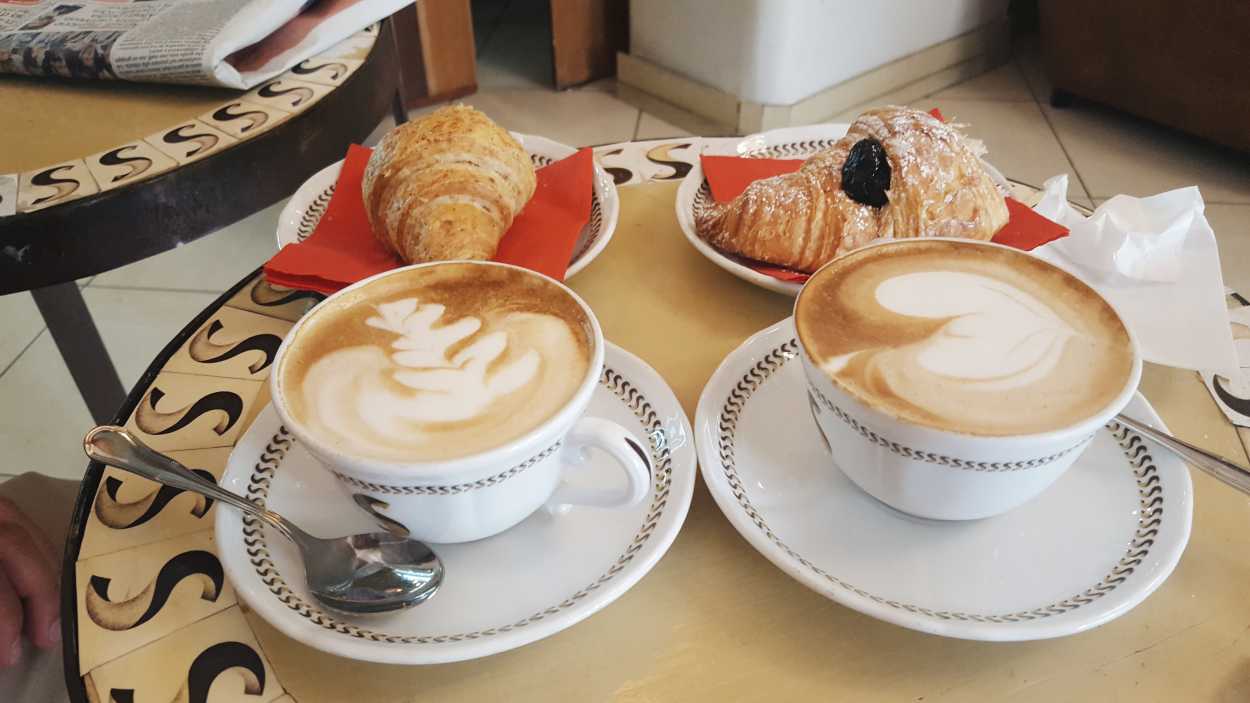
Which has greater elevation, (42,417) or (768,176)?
(768,176)

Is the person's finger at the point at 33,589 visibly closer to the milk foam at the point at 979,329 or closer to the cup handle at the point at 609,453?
the cup handle at the point at 609,453

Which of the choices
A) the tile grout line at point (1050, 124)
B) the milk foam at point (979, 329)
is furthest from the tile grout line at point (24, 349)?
the tile grout line at point (1050, 124)

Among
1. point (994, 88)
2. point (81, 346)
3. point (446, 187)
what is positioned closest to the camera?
point (446, 187)

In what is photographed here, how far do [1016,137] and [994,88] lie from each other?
34 cm

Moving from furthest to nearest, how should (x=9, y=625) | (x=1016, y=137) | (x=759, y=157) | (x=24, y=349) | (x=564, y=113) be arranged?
(x=564, y=113) < (x=1016, y=137) < (x=24, y=349) < (x=759, y=157) < (x=9, y=625)

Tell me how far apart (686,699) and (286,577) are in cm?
23

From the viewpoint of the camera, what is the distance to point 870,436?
0.47 meters

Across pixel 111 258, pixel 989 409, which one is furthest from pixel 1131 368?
pixel 111 258

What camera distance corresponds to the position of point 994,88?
2475mm

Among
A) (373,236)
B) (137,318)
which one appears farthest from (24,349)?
(373,236)

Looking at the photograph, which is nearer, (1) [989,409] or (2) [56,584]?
(1) [989,409]

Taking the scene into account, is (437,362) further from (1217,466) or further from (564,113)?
(564,113)

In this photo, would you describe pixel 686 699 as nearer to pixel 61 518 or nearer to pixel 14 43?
pixel 61 518

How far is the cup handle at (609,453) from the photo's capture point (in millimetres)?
468
